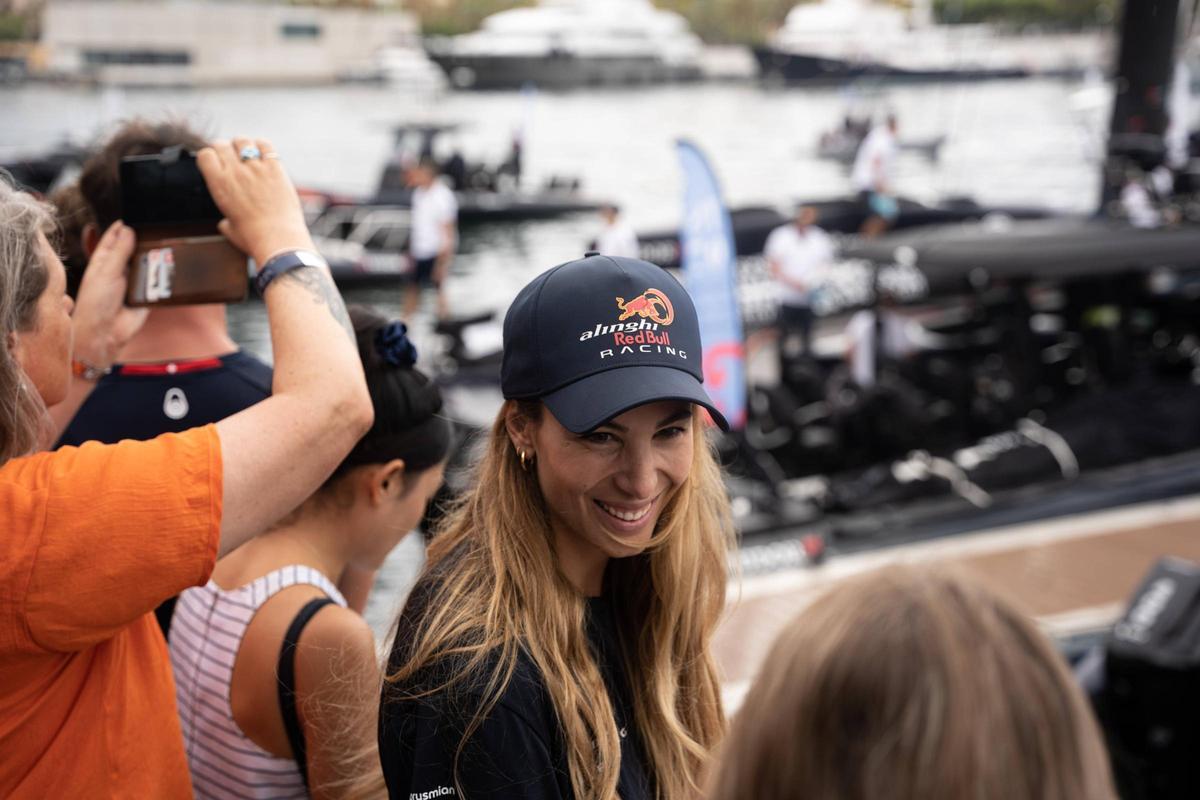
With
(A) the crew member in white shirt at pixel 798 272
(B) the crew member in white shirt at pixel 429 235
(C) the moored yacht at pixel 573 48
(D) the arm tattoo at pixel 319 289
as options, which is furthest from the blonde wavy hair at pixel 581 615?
(C) the moored yacht at pixel 573 48

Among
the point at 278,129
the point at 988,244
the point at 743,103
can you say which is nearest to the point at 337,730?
the point at 988,244

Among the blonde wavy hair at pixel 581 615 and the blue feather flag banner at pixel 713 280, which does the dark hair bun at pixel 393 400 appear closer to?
the blonde wavy hair at pixel 581 615

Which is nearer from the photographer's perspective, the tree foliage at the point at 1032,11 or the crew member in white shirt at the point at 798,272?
the crew member in white shirt at the point at 798,272

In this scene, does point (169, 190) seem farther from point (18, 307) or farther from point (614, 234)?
point (614, 234)

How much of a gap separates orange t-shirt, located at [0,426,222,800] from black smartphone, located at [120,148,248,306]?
51 cm

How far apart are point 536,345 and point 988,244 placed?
27.8 feet

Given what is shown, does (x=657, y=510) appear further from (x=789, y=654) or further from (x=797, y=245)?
(x=797, y=245)

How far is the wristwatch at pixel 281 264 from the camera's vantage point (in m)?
1.61

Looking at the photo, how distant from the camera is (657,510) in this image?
5.24 feet

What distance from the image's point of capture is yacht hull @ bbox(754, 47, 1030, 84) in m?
25.7

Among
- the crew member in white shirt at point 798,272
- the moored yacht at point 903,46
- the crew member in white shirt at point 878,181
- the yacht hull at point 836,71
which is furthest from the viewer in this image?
the yacht hull at point 836,71

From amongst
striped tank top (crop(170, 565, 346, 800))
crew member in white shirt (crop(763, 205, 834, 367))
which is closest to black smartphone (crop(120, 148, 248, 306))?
striped tank top (crop(170, 565, 346, 800))

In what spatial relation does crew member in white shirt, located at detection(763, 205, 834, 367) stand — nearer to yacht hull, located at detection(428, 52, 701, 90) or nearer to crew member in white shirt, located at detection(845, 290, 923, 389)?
crew member in white shirt, located at detection(845, 290, 923, 389)

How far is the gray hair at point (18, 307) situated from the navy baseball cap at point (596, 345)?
612 mm
